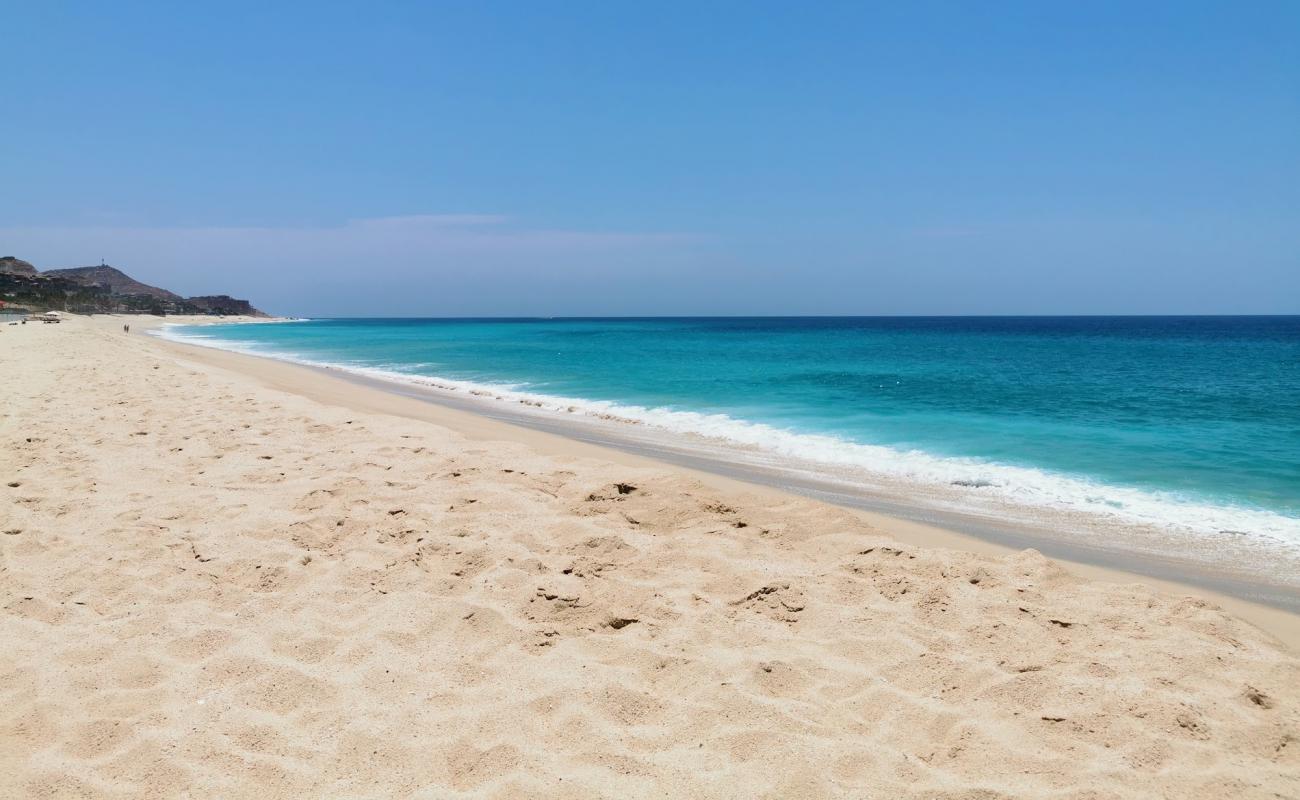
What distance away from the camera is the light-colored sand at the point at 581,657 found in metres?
2.65

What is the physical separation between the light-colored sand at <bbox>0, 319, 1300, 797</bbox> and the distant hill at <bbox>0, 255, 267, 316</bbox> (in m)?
64.2

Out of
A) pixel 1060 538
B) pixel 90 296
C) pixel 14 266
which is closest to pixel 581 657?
pixel 1060 538

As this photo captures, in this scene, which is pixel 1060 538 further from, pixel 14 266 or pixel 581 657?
pixel 14 266

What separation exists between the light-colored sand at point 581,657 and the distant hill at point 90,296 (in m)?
Result: 64.2

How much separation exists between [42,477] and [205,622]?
375cm

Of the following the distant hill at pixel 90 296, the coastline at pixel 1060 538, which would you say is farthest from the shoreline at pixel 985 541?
the distant hill at pixel 90 296

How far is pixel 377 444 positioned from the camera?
25.0 feet

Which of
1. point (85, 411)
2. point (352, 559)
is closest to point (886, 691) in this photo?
point (352, 559)

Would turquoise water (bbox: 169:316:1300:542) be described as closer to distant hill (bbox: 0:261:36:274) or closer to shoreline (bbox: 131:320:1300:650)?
shoreline (bbox: 131:320:1300:650)

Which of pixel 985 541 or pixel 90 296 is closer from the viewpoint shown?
pixel 985 541

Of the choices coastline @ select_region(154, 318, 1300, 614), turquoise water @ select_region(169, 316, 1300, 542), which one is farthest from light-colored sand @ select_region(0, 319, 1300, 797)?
turquoise water @ select_region(169, 316, 1300, 542)

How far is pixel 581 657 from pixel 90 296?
307 ft

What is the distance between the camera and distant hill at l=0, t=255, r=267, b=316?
192ft

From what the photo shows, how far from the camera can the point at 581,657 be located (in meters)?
3.46
